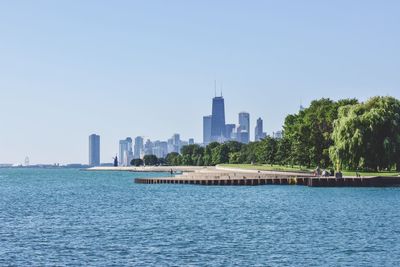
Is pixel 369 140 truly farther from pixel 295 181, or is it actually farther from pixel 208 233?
pixel 208 233

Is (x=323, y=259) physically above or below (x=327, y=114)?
below

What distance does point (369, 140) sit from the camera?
118 m

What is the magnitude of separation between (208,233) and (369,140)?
6468 centimetres

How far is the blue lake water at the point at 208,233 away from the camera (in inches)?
1826

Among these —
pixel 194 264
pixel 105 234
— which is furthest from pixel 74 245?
pixel 194 264

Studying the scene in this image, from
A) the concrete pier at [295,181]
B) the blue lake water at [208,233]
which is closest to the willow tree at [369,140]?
the concrete pier at [295,181]

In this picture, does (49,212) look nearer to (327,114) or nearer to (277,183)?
(277,183)

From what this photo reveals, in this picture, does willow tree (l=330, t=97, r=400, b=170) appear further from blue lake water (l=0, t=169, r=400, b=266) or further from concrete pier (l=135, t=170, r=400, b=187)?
blue lake water (l=0, t=169, r=400, b=266)

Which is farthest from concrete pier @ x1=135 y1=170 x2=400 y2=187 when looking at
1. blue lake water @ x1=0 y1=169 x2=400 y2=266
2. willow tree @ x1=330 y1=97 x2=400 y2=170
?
blue lake water @ x1=0 y1=169 x2=400 y2=266

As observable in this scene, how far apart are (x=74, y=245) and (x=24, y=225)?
15.9m

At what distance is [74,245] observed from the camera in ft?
172

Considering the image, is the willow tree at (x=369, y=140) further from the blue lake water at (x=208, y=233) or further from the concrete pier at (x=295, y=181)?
the blue lake water at (x=208, y=233)

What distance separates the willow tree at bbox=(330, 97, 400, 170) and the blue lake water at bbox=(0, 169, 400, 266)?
23.5 m

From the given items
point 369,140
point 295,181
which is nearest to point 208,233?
point 369,140
